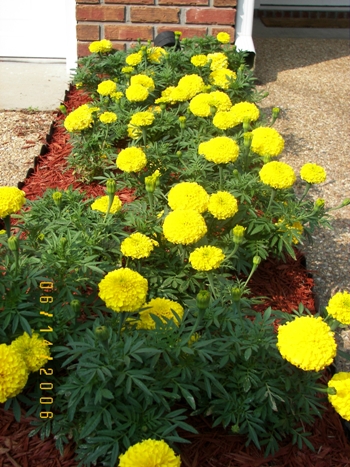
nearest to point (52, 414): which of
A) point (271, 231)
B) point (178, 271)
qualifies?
Result: point (178, 271)

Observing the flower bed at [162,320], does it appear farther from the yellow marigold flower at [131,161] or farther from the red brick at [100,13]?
the red brick at [100,13]

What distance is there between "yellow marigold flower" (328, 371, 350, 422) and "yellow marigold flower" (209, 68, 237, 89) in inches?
110

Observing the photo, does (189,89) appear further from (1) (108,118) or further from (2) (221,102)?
(1) (108,118)

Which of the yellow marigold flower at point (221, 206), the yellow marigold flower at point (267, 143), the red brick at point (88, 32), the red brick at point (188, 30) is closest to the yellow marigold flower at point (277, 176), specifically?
the yellow marigold flower at point (221, 206)

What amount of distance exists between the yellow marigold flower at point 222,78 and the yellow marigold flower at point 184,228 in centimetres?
219

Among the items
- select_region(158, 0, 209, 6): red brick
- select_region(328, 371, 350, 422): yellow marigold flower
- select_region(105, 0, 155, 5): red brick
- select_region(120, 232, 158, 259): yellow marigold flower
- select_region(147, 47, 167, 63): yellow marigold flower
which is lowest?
select_region(328, 371, 350, 422): yellow marigold flower

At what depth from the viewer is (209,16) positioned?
5234 millimetres

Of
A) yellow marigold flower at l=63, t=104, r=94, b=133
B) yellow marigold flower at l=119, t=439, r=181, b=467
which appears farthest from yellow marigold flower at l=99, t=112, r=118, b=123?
yellow marigold flower at l=119, t=439, r=181, b=467

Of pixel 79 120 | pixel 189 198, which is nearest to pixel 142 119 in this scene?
pixel 79 120

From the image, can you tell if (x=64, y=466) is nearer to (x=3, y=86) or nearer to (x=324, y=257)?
(x=324, y=257)

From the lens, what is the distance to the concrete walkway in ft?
16.2

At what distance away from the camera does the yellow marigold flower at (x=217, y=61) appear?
4430mm

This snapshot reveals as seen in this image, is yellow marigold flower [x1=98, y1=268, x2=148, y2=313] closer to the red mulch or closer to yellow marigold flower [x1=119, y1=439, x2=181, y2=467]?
yellow marigold flower [x1=119, y1=439, x2=181, y2=467]

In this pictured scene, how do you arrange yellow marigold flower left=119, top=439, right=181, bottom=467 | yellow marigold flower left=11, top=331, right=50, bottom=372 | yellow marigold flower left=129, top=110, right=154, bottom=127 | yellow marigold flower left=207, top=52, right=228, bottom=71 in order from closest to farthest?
1. yellow marigold flower left=119, top=439, right=181, bottom=467
2. yellow marigold flower left=11, top=331, right=50, bottom=372
3. yellow marigold flower left=129, top=110, right=154, bottom=127
4. yellow marigold flower left=207, top=52, right=228, bottom=71
